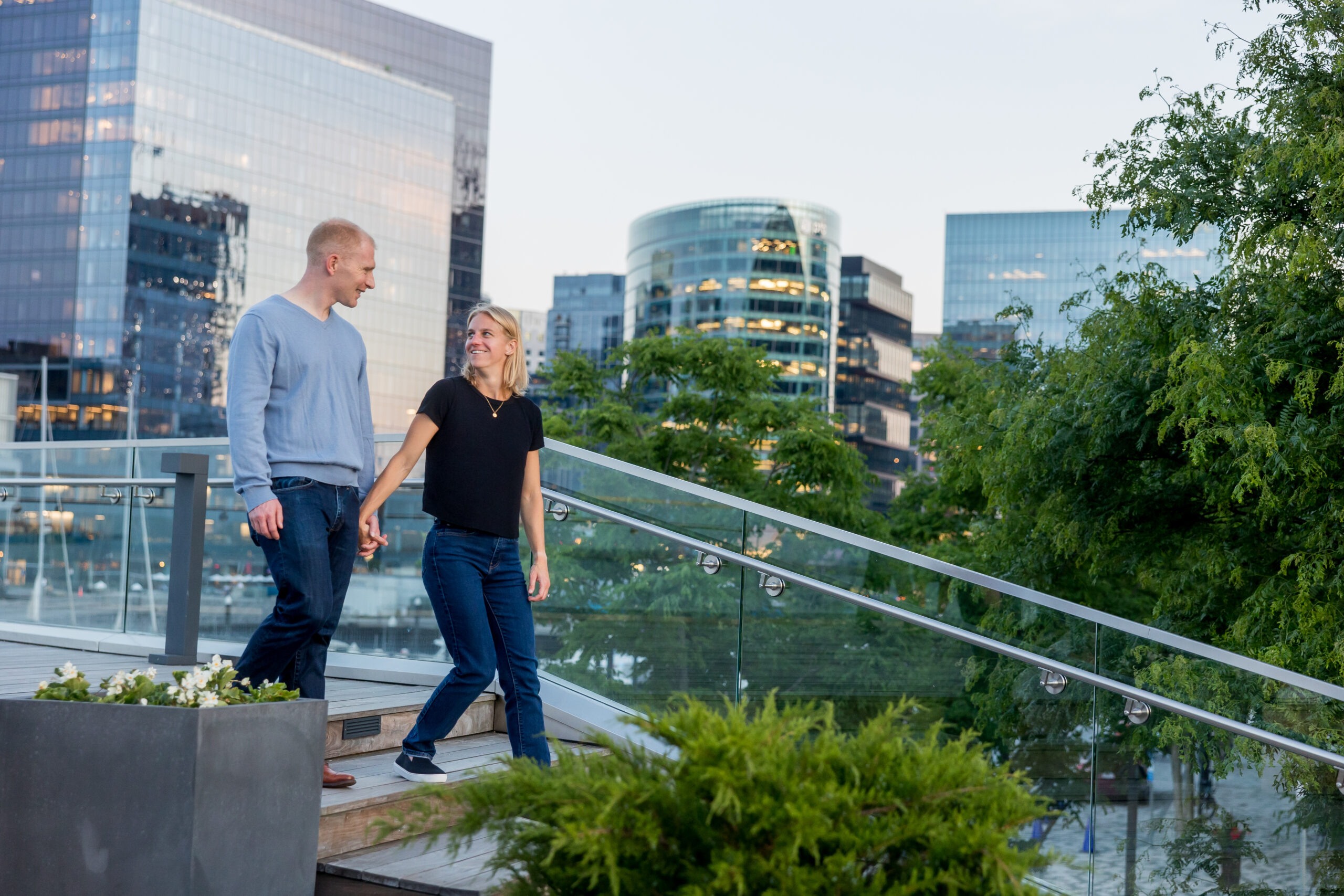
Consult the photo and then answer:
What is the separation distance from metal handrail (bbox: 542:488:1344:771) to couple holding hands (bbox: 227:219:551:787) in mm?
1088

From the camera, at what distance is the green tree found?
2739cm

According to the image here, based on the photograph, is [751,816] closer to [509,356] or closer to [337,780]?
[337,780]

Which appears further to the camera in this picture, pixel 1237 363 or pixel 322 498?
pixel 1237 363

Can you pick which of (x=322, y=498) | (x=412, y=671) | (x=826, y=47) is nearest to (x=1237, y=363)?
(x=412, y=671)

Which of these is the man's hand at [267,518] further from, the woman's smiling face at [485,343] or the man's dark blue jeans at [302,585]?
the woman's smiling face at [485,343]

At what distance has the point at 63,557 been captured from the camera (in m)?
7.49

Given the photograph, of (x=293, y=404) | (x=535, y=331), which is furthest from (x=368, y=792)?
(x=535, y=331)

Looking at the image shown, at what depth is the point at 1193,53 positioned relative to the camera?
12.2 meters

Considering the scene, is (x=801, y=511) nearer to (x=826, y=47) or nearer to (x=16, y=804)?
(x=16, y=804)

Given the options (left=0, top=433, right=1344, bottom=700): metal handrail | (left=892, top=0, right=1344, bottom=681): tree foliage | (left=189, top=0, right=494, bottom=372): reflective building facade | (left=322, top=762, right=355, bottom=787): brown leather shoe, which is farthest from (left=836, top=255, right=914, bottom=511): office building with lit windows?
(left=322, top=762, right=355, bottom=787): brown leather shoe

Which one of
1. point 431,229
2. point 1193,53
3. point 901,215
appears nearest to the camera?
point 1193,53

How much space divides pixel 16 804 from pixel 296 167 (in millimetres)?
93519

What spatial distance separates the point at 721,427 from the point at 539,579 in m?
26.4

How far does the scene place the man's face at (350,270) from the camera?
3799mm
